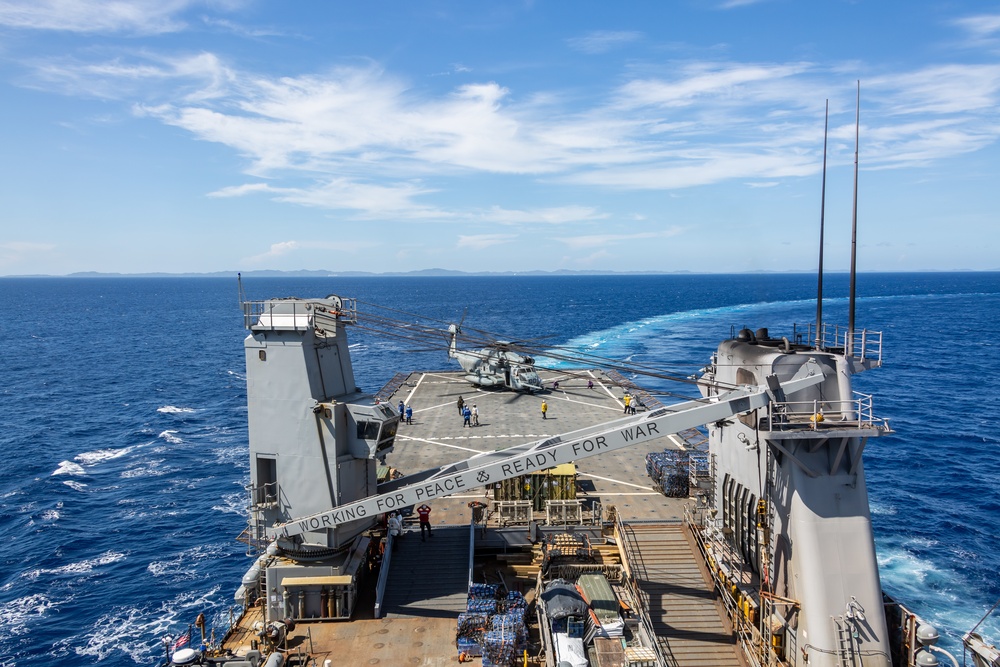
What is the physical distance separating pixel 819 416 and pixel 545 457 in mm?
8078

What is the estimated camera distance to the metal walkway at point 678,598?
21297 millimetres

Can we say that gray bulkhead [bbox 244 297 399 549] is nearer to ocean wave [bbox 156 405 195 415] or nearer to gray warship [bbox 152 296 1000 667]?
gray warship [bbox 152 296 1000 667]

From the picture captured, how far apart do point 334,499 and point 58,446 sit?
4858 centimetres

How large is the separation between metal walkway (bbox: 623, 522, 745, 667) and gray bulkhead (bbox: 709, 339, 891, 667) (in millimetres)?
2209

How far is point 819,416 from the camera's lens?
19328mm

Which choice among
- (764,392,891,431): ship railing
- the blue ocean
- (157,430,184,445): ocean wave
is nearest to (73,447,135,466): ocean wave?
the blue ocean

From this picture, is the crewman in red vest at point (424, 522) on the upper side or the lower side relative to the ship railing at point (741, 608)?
upper

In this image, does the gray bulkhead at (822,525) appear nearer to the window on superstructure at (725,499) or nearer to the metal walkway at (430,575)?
the window on superstructure at (725,499)

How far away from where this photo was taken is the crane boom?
20.5 m

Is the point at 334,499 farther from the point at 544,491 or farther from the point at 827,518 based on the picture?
the point at 827,518

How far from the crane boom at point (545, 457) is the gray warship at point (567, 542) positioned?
0.07m

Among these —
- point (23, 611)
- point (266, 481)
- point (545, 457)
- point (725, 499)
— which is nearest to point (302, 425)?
point (266, 481)

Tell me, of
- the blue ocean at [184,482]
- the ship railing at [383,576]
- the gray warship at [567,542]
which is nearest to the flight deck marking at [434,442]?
the blue ocean at [184,482]

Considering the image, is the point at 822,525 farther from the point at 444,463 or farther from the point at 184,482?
the point at 184,482
